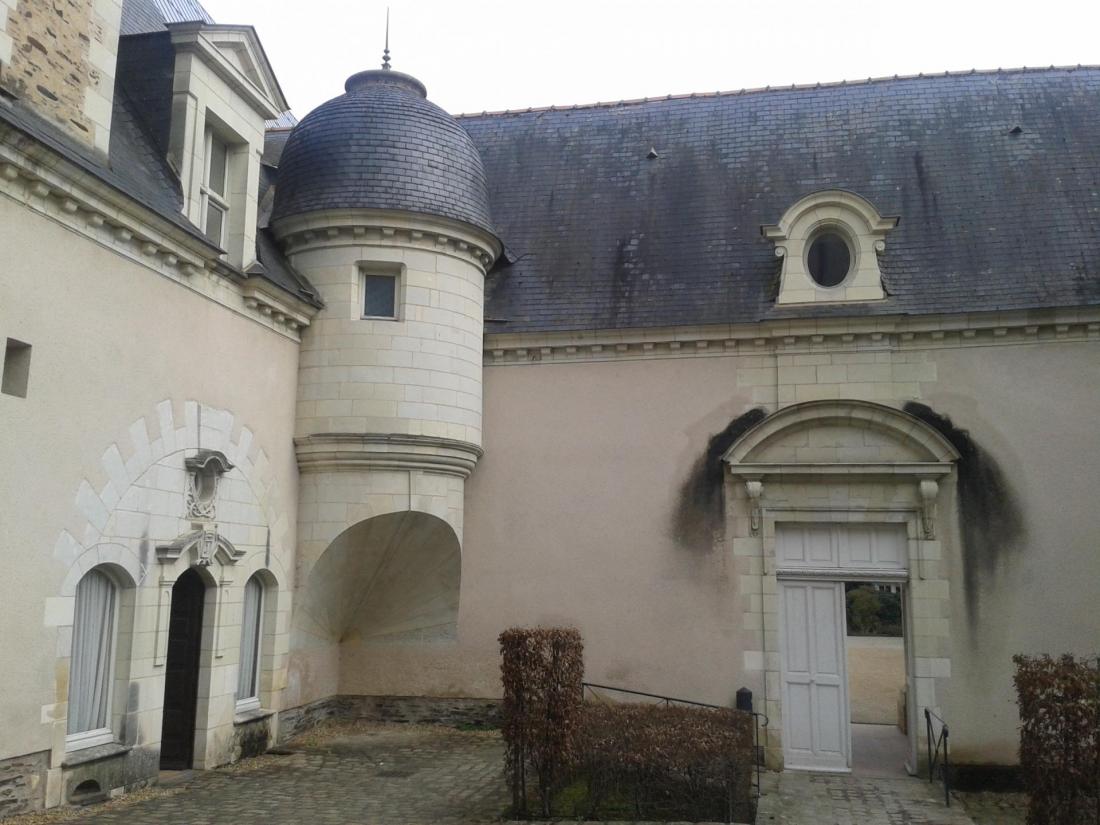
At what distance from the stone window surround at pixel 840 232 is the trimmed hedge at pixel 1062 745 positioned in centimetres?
548

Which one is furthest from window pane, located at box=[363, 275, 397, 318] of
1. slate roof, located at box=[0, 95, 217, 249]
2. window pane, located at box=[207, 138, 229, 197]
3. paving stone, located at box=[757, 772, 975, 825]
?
paving stone, located at box=[757, 772, 975, 825]

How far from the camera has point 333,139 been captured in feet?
38.5

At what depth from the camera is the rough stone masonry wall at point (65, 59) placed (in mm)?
7363

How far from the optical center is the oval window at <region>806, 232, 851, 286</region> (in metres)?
11.8

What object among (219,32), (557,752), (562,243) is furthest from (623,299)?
(557,752)

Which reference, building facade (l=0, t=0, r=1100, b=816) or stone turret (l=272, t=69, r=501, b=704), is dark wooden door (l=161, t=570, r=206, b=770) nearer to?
building facade (l=0, t=0, r=1100, b=816)

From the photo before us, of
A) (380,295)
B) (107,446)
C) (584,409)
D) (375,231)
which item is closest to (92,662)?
(107,446)

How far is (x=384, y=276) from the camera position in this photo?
11.5 m

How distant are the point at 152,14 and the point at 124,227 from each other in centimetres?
498

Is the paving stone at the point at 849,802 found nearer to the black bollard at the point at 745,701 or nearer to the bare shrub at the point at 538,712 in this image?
the black bollard at the point at 745,701

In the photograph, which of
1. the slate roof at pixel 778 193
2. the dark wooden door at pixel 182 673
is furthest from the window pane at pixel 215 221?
the slate roof at pixel 778 193

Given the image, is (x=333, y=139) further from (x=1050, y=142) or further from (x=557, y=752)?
(x=1050, y=142)

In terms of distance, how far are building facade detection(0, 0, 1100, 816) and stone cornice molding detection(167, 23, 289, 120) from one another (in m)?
0.04

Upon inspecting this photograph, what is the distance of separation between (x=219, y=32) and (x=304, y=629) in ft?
21.3
